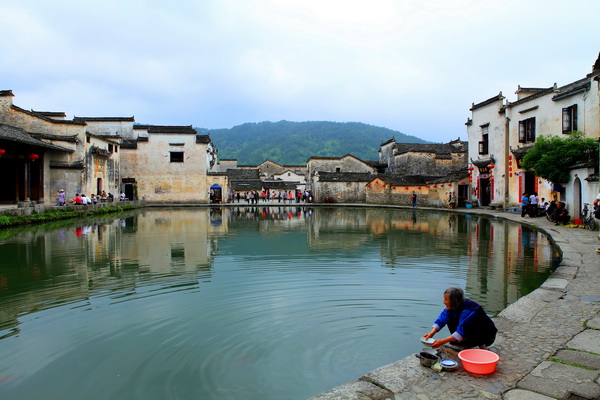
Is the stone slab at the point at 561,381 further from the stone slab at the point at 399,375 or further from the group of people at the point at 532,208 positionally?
the group of people at the point at 532,208

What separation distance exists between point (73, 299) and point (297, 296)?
11.1ft

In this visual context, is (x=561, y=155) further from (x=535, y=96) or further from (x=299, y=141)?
(x=299, y=141)

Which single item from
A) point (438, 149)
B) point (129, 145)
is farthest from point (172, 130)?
point (438, 149)

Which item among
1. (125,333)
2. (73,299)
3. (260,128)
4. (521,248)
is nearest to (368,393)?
(125,333)

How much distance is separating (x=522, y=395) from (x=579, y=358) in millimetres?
1046

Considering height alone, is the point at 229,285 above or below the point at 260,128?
below

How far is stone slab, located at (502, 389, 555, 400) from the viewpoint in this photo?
300cm

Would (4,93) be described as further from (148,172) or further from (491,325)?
(491,325)

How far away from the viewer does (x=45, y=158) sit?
2362 centimetres

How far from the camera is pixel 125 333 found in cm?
498

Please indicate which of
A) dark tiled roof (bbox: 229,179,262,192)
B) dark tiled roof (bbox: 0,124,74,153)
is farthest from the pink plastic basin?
dark tiled roof (bbox: 229,179,262,192)

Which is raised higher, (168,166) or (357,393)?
(168,166)

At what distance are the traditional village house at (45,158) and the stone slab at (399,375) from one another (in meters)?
22.2

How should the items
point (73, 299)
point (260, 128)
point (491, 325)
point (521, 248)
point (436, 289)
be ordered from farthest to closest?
point (260, 128) < point (521, 248) < point (436, 289) < point (73, 299) < point (491, 325)
